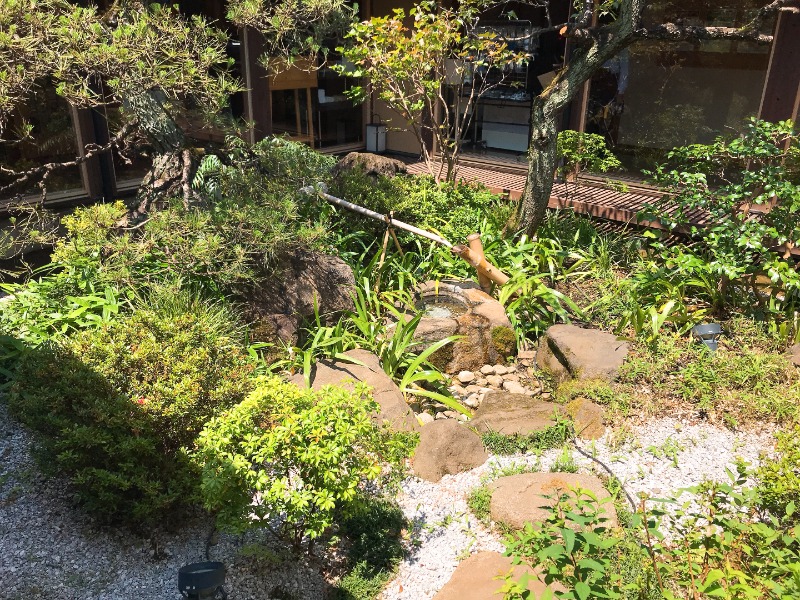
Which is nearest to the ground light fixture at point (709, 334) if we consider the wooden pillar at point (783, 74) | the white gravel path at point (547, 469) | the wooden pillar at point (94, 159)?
the white gravel path at point (547, 469)

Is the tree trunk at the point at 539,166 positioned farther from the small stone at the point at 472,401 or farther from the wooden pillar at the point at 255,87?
the wooden pillar at the point at 255,87

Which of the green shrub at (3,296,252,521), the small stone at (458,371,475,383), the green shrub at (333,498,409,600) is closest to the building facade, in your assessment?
the small stone at (458,371,475,383)

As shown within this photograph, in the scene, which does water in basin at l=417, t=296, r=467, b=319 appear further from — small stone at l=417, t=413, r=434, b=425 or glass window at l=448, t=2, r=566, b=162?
glass window at l=448, t=2, r=566, b=162

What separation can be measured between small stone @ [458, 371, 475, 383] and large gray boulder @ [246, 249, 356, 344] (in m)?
1.07

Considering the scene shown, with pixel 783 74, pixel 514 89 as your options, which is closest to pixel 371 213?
pixel 514 89

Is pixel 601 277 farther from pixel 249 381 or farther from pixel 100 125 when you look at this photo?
pixel 100 125

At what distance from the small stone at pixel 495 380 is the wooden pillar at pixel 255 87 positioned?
15.3ft

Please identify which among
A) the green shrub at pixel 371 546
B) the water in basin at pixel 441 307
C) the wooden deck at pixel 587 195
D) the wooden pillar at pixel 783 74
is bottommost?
the green shrub at pixel 371 546

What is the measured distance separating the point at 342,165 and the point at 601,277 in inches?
124

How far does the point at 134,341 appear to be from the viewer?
347 centimetres

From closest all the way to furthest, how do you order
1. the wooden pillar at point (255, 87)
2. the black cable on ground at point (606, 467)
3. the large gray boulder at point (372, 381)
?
the black cable on ground at point (606, 467)
the large gray boulder at point (372, 381)
the wooden pillar at point (255, 87)

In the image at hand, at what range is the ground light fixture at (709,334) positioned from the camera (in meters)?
5.11

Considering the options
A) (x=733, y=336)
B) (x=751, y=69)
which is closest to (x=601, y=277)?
(x=733, y=336)

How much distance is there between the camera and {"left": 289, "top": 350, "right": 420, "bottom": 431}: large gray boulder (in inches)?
169
